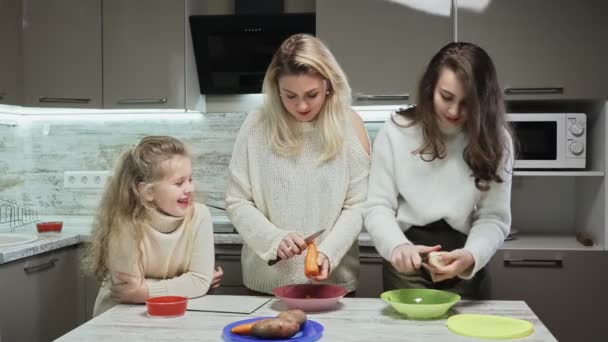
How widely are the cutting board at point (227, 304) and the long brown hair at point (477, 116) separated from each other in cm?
57

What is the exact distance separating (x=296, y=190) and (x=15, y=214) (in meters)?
2.07

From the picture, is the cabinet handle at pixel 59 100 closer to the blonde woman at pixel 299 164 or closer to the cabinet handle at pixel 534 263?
the blonde woman at pixel 299 164

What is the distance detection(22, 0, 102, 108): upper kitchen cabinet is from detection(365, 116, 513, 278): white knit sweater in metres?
1.75

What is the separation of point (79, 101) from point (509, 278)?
207 centimetres

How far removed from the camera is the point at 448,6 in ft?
8.86

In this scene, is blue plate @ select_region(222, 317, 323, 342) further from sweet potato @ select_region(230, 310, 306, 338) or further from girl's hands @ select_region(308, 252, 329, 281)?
girl's hands @ select_region(308, 252, 329, 281)

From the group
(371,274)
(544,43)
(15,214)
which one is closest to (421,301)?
(371,274)

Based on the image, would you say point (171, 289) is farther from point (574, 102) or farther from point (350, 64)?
point (574, 102)

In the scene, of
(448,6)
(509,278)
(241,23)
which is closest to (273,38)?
(241,23)

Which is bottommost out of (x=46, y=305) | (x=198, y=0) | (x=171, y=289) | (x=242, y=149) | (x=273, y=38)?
(x=46, y=305)

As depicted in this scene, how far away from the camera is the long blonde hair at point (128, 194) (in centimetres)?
175

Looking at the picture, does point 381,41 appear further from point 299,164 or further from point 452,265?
point 452,265

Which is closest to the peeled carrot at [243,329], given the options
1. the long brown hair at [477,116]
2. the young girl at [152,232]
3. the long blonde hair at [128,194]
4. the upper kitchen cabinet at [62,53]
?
the young girl at [152,232]

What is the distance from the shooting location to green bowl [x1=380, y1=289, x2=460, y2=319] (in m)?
1.39
